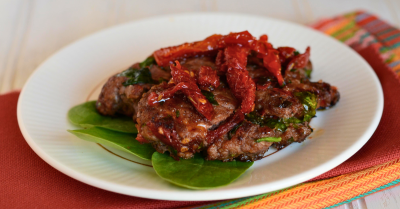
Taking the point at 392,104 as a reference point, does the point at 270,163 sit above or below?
below

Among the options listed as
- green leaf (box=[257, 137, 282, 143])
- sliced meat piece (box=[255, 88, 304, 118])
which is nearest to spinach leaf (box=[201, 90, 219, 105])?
sliced meat piece (box=[255, 88, 304, 118])

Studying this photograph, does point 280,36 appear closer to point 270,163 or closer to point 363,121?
point 363,121

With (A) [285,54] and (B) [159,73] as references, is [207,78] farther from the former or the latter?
(A) [285,54]

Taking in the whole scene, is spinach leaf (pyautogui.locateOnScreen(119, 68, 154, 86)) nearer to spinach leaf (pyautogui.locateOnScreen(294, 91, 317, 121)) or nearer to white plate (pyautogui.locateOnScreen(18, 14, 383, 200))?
white plate (pyautogui.locateOnScreen(18, 14, 383, 200))

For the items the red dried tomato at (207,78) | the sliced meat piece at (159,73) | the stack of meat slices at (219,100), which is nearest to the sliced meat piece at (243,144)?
the stack of meat slices at (219,100)

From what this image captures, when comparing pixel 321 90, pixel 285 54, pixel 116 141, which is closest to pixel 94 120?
pixel 116 141

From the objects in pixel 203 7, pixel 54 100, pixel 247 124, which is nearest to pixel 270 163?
pixel 247 124
